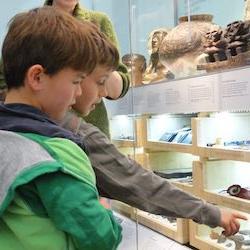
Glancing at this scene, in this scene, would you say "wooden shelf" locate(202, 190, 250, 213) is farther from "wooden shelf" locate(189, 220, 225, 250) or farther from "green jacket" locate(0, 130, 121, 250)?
"green jacket" locate(0, 130, 121, 250)

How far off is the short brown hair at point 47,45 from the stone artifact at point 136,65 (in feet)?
4.11

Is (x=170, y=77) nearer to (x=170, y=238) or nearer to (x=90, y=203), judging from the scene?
(x=170, y=238)

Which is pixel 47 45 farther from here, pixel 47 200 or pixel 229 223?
pixel 229 223

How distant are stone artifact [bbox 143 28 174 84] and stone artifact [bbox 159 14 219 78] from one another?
0.12 m

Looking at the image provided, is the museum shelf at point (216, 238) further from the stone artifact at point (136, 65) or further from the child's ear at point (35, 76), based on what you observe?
the child's ear at point (35, 76)

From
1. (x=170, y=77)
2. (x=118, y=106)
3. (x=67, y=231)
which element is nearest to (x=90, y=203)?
(x=67, y=231)

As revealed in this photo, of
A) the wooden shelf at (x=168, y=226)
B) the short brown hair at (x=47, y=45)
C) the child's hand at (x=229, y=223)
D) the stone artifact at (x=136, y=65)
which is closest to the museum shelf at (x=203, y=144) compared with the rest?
the wooden shelf at (x=168, y=226)

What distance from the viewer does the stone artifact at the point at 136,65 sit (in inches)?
77.7

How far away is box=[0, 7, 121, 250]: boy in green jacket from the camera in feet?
1.91

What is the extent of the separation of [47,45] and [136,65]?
1418mm

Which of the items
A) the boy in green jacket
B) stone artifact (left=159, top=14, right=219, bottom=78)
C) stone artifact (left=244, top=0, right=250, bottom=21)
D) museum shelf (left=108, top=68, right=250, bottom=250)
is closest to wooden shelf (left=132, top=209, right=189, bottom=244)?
museum shelf (left=108, top=68, right=250, bottom=250)

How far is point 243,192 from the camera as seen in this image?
1348 mm

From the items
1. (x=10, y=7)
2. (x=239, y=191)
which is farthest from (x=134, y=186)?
(x=10, y=7)

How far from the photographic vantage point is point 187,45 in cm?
160
